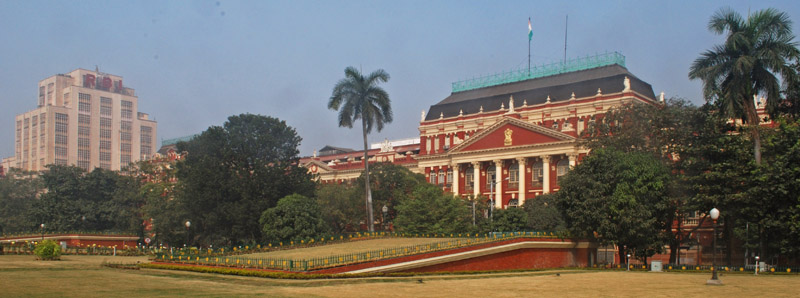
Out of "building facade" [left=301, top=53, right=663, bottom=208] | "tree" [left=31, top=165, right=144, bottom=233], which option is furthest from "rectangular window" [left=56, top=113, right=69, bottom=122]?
"building facade" [left=301, top=53, right=663, bottom=208]

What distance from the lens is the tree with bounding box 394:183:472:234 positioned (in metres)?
53.8

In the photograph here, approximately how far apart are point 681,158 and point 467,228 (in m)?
18.2

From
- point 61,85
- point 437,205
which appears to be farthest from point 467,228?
point 61,85

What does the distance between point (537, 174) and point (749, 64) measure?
34.1 metres

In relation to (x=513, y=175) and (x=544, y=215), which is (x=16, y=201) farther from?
(x=544, y=215)

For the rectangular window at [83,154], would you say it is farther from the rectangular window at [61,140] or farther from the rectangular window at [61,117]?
the rectangular window at [61,117]

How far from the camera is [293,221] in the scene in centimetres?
5012

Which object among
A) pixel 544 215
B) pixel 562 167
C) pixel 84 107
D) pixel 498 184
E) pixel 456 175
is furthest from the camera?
pixel 84 107

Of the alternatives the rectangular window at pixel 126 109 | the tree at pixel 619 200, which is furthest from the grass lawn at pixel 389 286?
the rectangular window at pixel 126 109

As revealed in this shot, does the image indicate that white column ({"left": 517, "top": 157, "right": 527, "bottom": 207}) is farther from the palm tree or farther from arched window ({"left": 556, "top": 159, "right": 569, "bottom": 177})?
→ the palm tree

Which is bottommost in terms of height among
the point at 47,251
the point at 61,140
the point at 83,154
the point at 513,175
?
the point at 47,251

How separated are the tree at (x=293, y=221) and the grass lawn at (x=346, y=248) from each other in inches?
120

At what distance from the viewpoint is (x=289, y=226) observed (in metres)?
50.0

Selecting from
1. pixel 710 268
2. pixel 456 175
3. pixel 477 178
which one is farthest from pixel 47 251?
pixel 456 175
